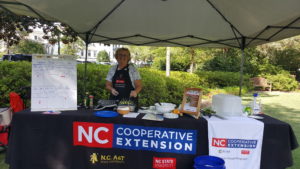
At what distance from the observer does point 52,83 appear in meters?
2.58

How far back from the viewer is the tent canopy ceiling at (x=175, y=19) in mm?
2576

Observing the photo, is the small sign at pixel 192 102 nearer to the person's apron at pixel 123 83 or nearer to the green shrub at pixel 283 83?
the person's apron at pixel 123 83

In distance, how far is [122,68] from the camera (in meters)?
3.34

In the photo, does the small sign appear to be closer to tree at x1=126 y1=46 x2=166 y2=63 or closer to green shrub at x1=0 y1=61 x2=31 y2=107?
green shrub at x1=0 y1=61 x2=31 y2=107

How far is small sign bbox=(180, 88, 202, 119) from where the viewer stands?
2508 mm

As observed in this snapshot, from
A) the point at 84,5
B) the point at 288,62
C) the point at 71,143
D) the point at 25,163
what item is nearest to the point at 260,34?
the point at 84,5

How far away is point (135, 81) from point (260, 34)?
6.26 feet

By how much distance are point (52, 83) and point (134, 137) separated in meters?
1.14

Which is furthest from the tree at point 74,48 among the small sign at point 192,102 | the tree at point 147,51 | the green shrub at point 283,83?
the small sign at point 192,102

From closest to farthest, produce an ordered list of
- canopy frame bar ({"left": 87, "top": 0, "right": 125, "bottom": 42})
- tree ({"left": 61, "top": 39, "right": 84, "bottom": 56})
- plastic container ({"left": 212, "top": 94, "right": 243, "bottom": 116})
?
plastic container ({"left": 212, "top": 94, "right": 243, "bottom": 116}), canopy frame bar ({"left": 87, "top": 0, "right": 125, "bottom": 42}), tree ({"left": 61, "top": 39, "right": 84, "bottom": 56})

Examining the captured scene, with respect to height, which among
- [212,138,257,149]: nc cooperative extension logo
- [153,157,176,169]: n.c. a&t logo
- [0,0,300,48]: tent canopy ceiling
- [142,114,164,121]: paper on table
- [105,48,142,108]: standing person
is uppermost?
[0,0,300,48]: tent canopy ceiling

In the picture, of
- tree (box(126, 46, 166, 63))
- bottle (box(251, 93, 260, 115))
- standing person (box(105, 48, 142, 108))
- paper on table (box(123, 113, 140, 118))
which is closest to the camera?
paper on table (box(123, 113, 140, 118))

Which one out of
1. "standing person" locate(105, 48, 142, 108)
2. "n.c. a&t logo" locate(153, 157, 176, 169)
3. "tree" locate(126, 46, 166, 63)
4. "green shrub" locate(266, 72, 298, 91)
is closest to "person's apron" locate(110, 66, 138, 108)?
"standing person" locate(105, 48, 142, 108)

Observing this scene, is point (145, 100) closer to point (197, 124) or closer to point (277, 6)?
point (197, 124)
